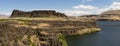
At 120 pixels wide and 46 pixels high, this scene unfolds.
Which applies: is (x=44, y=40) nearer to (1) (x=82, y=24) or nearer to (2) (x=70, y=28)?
(2) (x=70, y=28)

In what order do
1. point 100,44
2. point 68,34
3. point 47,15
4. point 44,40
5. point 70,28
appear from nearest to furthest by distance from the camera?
point 44,40 < point 100,44 < point 68,34 < point 70,28 < point 47,15

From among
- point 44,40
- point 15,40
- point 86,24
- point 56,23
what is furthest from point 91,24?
point 15,40

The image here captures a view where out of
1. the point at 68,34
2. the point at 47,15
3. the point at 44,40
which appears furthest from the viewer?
the point at 47,15

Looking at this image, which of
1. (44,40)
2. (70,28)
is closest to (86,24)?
(70,28)

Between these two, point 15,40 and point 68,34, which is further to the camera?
point 68,34

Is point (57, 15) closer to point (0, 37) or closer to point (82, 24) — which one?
point (82, 24)

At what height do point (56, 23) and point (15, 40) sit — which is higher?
point (15, 40)

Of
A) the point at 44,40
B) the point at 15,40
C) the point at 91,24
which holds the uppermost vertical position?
the point at 15,40
